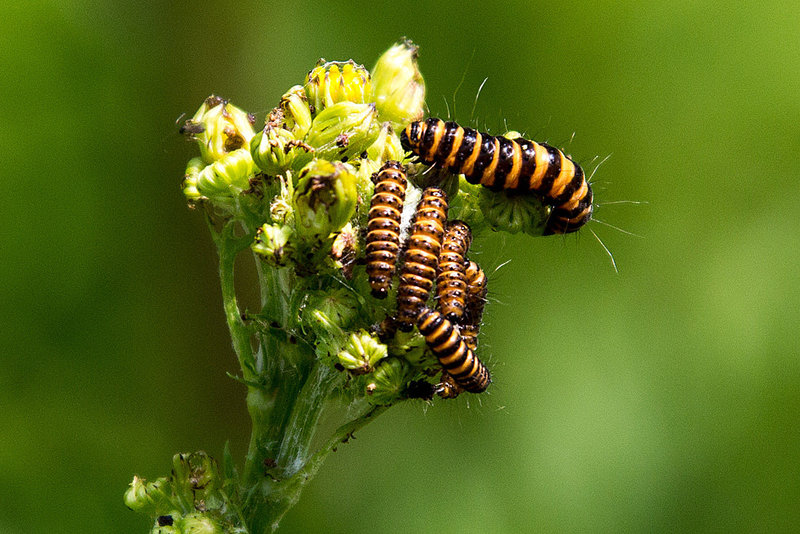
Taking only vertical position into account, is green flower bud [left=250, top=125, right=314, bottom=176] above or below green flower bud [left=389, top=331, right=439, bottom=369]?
above

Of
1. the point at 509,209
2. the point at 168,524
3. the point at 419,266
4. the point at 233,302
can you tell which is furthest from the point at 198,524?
the point at 509,209

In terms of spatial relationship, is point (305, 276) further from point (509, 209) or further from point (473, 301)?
point (509, 209)

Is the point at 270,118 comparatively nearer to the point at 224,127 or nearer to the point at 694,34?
the point at 224,127

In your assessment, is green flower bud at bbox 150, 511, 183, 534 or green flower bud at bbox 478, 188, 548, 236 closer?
green flower bud at bbox 150, 511, 183, 534

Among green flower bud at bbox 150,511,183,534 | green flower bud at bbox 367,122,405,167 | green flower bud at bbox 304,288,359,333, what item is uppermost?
green flower bud at bbox 367,122,405,167

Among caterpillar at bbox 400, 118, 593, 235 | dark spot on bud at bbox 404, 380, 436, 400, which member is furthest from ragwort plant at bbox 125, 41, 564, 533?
caterpillar at bbox 400, 118, 593, 235

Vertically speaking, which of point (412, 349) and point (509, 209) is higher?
point (509, 209)

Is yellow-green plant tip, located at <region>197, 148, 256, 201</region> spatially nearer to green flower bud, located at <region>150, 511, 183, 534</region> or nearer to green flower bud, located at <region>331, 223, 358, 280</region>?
green flower bud, located at <region>331, 223, 358, 280</region>
